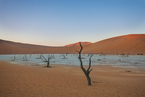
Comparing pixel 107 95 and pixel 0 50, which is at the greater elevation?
pixel 0 50

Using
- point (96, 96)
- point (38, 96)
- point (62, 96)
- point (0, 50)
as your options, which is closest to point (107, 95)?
point (96, 96)

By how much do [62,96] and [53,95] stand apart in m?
0.44

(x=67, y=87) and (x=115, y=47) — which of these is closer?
(x=67, y=87)

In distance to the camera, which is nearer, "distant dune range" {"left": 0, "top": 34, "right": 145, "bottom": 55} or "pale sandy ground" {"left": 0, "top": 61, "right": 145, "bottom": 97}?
"pale sandy ground" {"left": 0, "top": 61, "right": 145, "bottom": 97}

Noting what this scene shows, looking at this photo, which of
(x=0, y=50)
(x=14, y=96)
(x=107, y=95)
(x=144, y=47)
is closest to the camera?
(x=14, y=96)

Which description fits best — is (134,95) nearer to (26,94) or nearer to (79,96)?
(79,96)

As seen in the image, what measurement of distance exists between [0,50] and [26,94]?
70.4 meters

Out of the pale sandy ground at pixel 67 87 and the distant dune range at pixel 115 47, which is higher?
the distant dune range at pixel 115 47

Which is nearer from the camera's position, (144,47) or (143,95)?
(143,95)

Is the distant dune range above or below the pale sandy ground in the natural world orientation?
above

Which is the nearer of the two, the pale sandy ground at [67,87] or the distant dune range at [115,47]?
the pale sandy ground at [67,87]

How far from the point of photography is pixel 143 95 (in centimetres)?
556

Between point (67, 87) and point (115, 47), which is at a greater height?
point (115, 47)

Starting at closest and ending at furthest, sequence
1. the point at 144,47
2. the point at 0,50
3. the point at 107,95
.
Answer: the point at 107,95 < the point at 144,47 < the point at 0,50
